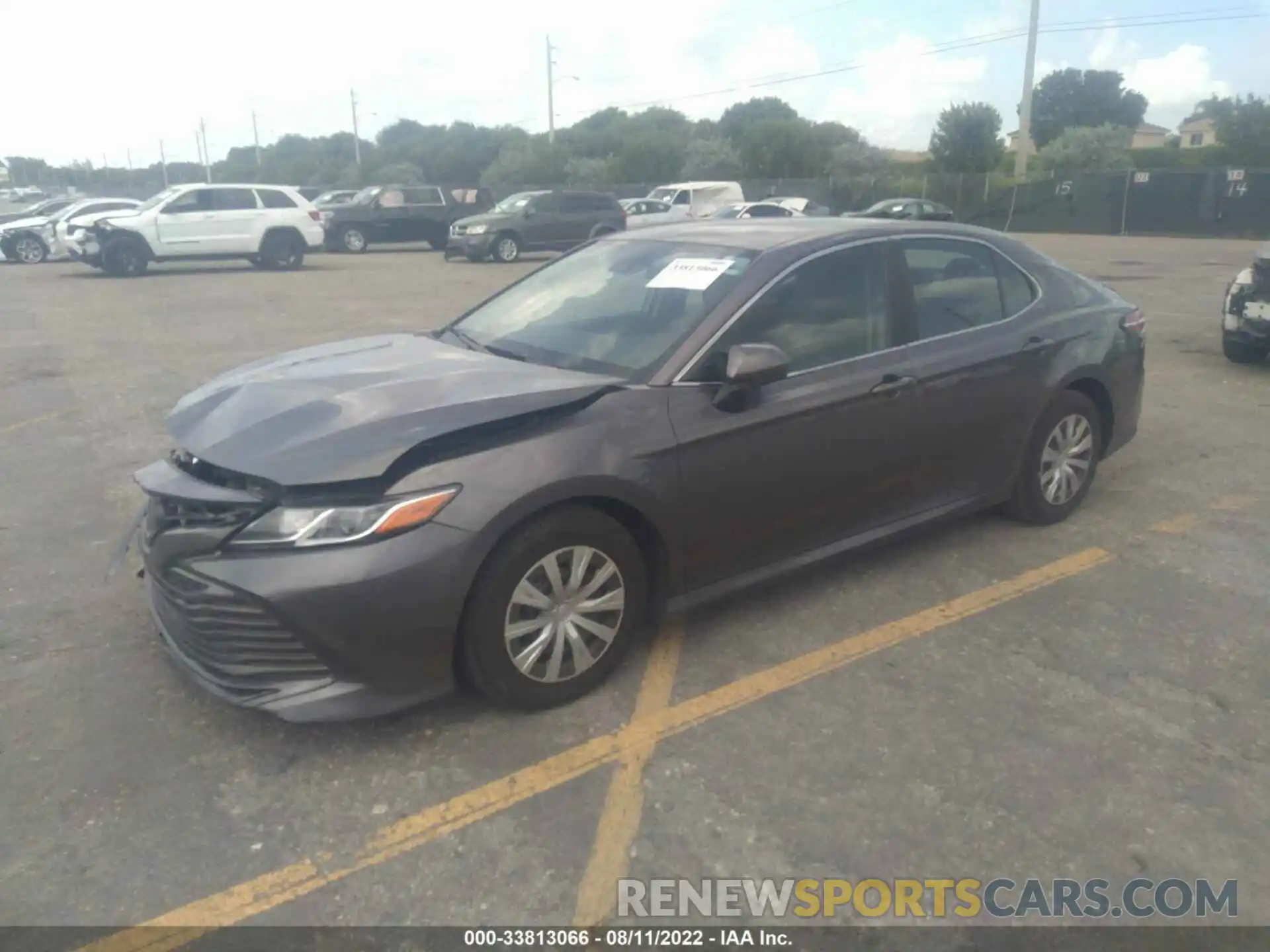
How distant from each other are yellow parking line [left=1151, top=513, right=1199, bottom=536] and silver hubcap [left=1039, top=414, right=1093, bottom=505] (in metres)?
0.44

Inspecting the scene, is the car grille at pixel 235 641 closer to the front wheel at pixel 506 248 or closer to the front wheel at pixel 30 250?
the front wheel at pixel 506 248

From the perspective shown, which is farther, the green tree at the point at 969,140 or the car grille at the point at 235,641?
the green tree at the point at 969,140

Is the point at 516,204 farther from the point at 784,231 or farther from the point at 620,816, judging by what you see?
the point at 620,816

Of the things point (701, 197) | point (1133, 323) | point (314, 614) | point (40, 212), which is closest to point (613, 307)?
point (314, 614)

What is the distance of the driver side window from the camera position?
3934 mm

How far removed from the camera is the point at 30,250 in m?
24.0

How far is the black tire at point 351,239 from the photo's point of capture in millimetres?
28000

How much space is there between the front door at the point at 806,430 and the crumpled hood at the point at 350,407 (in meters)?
0.48

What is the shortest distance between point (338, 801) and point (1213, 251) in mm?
28993

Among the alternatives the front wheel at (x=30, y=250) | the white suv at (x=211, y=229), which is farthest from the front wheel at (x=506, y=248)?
the front wheel at (x=30, y=250)

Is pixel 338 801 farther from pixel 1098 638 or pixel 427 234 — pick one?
pixel 427 234

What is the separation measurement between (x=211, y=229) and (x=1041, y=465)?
19.5m

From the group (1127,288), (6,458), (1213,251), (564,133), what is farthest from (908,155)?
(6,458)

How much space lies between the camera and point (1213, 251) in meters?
26.5
